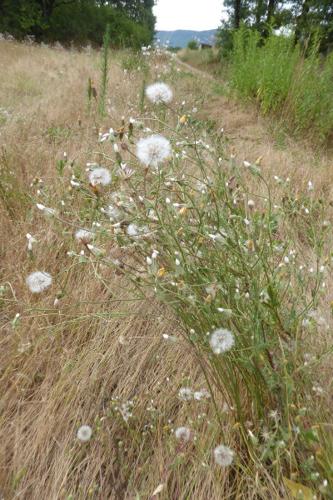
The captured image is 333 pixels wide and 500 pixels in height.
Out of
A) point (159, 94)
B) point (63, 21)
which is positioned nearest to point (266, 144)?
point (159, 94)

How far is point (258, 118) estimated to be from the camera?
175 inches

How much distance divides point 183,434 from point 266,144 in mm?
3199

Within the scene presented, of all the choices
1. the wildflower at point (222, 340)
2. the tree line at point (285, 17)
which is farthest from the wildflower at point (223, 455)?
the tree line at point (285, 17)

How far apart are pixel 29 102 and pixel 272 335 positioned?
4.50 m

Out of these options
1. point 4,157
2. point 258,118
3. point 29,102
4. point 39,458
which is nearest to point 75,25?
point 29,102

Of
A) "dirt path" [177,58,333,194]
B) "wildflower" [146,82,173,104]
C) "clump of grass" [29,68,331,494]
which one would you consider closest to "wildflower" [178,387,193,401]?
"clump of grass" [29,68,331,494]

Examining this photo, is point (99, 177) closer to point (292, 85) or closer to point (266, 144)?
point (266, 144)

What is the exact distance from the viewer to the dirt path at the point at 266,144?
3.06 metres

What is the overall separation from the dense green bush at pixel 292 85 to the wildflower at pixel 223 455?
364 cm

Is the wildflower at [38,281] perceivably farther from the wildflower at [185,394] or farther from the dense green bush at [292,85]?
the dense green bush at [292,85]

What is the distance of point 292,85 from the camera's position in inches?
170

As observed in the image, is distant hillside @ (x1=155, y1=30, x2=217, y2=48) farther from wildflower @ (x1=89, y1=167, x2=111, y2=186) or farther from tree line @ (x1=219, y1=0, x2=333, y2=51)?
wildflower @ (x1=89, y1=167, x2=111, y2=186)

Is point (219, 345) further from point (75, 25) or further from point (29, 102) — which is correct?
point (75, 25)

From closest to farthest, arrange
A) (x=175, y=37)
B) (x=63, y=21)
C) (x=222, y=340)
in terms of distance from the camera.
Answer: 1. (x=222, y=340)
2. (x=63, y=21)
3. (x=175, y=37)
